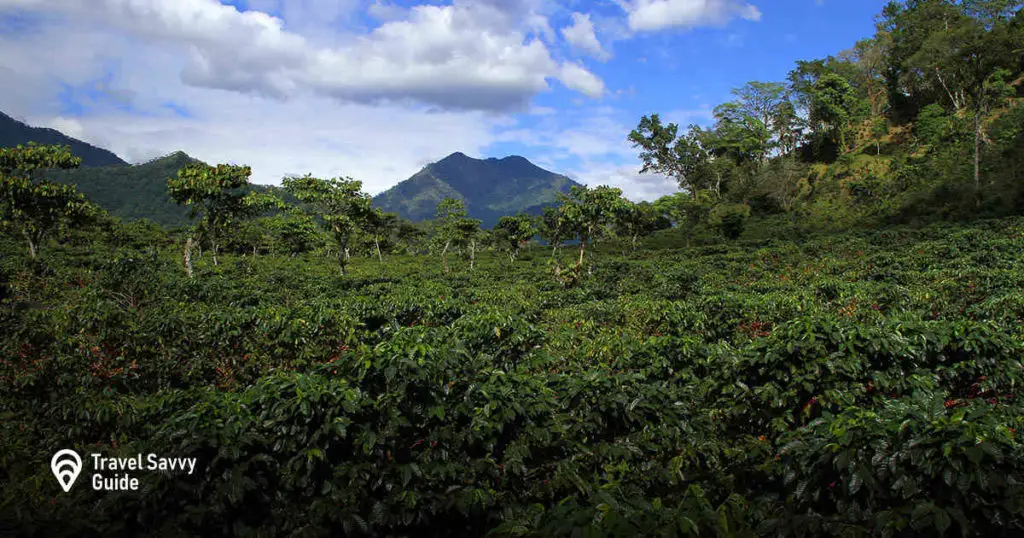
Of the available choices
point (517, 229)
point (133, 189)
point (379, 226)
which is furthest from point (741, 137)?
point (133, 189)

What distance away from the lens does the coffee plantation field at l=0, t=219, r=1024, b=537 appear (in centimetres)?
306

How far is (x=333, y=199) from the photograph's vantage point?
2480cm

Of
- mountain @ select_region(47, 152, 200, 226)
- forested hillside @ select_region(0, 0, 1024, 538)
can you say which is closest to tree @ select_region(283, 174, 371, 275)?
forested hillside @ select_region(0, 0, 1024, 538)

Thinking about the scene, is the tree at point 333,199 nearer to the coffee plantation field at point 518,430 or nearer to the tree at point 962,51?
the coffee plantation field at point 518,430

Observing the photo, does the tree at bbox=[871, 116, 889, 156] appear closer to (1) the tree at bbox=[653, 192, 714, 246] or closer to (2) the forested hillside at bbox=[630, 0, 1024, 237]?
(2) the forested hillside at bbox=[630, 0, 1024, 237]

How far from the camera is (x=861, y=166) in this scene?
5047 cm

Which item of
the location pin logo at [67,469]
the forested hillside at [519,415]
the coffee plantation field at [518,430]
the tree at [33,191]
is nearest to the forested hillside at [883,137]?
the forested hillside at [519,415]

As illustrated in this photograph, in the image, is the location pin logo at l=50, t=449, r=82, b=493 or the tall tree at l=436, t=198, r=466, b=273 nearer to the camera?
the location pin logo at l=50, t=449, r=82, b=493

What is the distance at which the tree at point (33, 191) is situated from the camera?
874 inches

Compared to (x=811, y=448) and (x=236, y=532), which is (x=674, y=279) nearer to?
(x=811, y=448)

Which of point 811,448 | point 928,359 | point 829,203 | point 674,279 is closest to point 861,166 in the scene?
point 829,203

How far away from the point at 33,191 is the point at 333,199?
13894 millimetres

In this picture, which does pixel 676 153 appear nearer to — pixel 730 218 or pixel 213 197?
pixel 730 218
